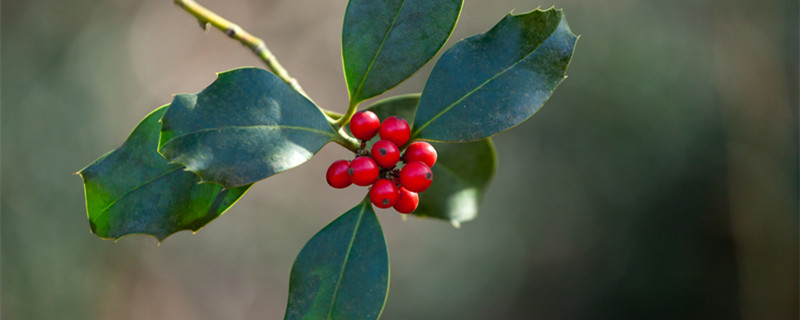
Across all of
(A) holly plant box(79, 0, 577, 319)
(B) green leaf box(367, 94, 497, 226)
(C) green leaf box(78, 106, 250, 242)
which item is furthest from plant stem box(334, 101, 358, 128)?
(B) green leaf box(367, 94, 497, 226)

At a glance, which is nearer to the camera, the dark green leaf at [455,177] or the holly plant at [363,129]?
the holly plant at [363,129]

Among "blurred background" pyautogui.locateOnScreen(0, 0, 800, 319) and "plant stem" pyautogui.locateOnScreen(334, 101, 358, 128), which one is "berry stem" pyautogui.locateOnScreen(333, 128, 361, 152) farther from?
"blurred background" pyautogui.locateOnScreen(0, 0, 800, 319)

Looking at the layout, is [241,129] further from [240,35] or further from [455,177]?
[455,177]

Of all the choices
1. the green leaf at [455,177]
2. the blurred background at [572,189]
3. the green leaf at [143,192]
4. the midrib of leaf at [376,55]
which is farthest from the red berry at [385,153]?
the blurred background at [572,189]

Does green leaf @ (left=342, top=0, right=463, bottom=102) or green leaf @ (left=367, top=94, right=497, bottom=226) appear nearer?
green leaf @ (left=342, top=0, right=463, bottom=102)

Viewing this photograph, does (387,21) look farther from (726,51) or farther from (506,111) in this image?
(726,51)

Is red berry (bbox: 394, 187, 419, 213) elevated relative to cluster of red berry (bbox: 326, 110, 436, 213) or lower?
lower

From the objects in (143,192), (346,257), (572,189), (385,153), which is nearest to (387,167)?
(385,153)

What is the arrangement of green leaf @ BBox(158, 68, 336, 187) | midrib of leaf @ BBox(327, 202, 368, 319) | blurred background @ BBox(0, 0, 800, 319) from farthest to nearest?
blurred background @ BBox(0, 0, 800, 319)
midrib of leaf @ BBox(327, 202, 368, 319)
green leaf @ BBox(158, 68, 336, 187)

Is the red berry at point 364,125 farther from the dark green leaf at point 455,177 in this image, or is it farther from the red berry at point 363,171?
the dark green leaf at point 455,177

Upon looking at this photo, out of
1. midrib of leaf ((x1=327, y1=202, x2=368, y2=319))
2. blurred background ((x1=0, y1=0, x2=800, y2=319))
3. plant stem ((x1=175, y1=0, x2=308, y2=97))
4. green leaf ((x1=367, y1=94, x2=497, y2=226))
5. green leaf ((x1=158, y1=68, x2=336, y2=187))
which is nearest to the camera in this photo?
green leaf ((x1=158, y1=68, x2=336, y2=187))
